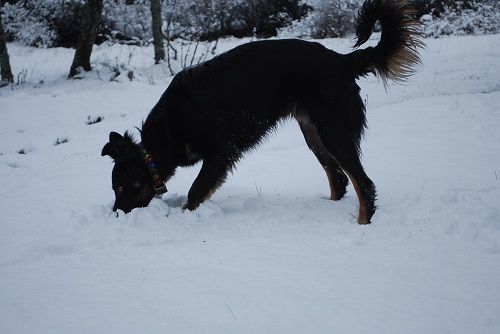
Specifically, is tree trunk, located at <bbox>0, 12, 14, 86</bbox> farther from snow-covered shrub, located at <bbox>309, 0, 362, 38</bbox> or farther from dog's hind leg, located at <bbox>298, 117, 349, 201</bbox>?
snow-covered shrub, located at <bbox>309, 0, 362, 38</bbox>

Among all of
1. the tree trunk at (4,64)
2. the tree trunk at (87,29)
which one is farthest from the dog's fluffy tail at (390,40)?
the tree trunk at (4,64)

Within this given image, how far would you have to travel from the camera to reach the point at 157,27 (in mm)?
11258

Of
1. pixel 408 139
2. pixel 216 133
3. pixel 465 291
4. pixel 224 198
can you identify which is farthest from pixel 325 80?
pixel 408 139

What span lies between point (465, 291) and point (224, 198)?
89.4 inches

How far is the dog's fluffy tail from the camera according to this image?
3.03 metres

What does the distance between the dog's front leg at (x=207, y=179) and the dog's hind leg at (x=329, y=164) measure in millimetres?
807

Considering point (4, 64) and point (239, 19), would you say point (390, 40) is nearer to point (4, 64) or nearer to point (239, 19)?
point (4, 64)

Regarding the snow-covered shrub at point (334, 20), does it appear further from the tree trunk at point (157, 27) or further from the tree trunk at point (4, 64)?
the tree trunk at point (4, 64)

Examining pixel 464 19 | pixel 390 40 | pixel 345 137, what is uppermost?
pixel 390 40

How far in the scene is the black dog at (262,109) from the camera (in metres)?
3.03

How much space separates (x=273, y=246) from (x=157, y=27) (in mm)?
10165

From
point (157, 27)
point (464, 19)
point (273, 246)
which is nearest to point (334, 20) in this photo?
point (464, 19)

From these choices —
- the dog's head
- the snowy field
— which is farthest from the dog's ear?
the snowy field

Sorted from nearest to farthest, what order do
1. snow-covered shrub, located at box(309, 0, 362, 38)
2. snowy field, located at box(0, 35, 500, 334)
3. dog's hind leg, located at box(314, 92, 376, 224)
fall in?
snowy field, located at box(0, 35, 500, 334) → dog's hind leg, located at box(314, 92, 376, 224) → snow-covered shrub, located at box(309, 0, 362, 38)
